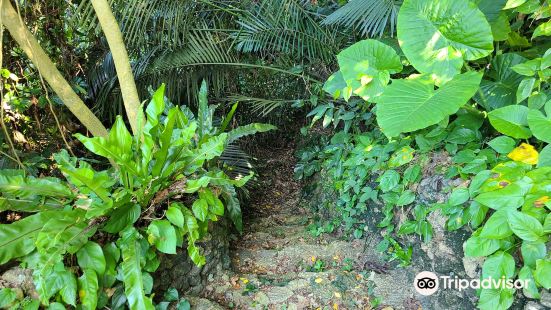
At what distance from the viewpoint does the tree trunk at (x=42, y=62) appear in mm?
1755

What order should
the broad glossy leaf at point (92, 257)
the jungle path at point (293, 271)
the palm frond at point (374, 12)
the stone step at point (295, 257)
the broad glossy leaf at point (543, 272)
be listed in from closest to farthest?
the broad glossy leaf at point (543, 272) → the broad glossy leaf at point (92, 257) → the jungle path at point (293, 271) → the stone step at point (295, 257) → the palm frond at point (374, 12)

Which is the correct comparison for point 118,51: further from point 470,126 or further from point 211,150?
point 470,126

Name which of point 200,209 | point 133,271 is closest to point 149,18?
point 200,209

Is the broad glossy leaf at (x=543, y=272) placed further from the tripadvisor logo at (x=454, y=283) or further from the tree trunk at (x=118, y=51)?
the tree trunk at (x=118, y=51)

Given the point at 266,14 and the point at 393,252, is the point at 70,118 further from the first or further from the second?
the point at 393,252

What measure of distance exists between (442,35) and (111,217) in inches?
64.3

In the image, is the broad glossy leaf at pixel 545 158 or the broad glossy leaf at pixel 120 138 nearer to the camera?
the broad glossy leaf at pixel 545 158

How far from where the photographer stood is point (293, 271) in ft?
7.23

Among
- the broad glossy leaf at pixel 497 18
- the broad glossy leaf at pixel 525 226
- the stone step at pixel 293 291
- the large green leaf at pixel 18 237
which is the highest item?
the broad glossy leaf at pixel 497 18

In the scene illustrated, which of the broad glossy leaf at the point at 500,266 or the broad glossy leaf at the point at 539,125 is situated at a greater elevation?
the broad glossy leaf at the point at 539,125

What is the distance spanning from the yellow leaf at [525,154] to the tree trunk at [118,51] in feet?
5.23

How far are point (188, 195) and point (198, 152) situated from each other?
0.85 feet

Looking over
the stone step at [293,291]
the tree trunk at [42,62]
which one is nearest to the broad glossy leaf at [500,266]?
the stone step at [293,291]

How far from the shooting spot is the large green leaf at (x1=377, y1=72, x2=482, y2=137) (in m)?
1.34
